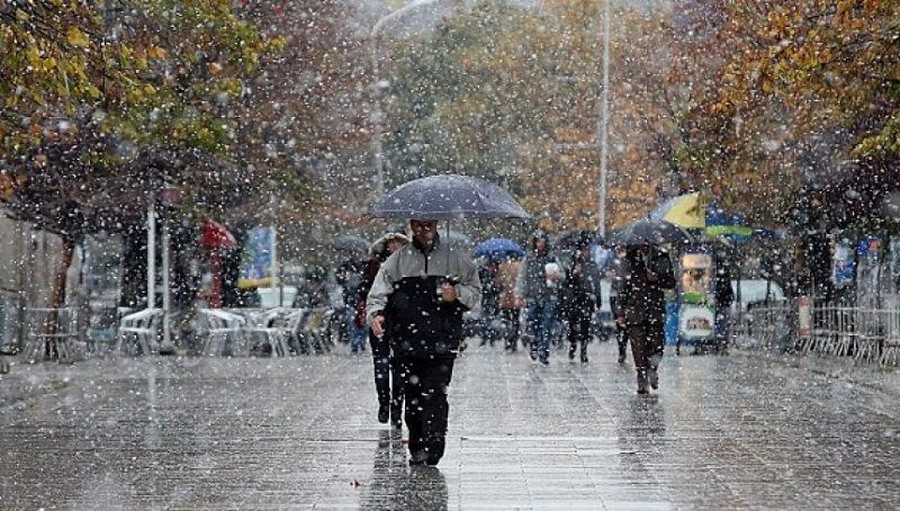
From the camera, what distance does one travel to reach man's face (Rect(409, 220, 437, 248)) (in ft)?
41.4

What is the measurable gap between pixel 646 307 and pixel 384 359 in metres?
5.14

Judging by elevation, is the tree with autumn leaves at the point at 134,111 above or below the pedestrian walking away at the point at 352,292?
above

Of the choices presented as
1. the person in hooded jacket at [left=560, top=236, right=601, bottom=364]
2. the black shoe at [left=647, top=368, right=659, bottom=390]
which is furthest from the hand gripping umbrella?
the person in hooded jacket at [left=560, top=236, right=601, bottom=364]

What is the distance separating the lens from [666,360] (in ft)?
97.2

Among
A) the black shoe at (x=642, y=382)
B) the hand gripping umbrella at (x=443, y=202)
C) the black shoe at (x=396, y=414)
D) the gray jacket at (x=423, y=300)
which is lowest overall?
the black shoe at (x=396, y=414)

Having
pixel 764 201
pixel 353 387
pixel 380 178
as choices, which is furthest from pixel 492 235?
pixel 353 387

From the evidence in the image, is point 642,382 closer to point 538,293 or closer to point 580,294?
point 538,293

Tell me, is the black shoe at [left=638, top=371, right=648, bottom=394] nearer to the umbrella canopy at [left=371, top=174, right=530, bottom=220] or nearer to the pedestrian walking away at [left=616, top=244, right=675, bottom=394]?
the pedestrian walking away at [left=616, top=244, right=675, bottom=394]

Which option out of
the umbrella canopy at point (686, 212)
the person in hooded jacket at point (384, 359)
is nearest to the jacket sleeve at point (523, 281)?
the umbrella canopy at point (686, 212)

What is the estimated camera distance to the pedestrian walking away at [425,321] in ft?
40.4

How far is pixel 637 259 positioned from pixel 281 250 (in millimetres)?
33102

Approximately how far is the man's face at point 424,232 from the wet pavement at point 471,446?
1.44 metres

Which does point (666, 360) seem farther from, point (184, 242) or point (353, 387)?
point (184, 242)

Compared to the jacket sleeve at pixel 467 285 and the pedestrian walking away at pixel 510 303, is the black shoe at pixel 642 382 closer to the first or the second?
the jacket sleeve at pixel 467 285
